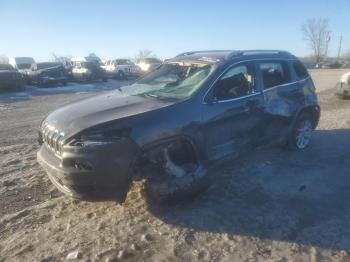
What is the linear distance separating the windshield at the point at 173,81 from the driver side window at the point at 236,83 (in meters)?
0.23

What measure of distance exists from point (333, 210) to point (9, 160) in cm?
513

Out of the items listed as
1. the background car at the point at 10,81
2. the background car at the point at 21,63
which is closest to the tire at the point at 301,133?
the background car at the point at 10,81

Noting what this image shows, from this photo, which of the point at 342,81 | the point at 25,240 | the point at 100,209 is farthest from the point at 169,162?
the point at 342,81

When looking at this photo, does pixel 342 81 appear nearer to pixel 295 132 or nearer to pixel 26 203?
pixel 295 132

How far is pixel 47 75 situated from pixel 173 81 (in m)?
18.6

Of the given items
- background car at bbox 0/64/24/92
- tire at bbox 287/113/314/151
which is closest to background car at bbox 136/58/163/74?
background car at bbox 0/64/24/92

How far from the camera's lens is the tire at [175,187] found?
Answer: 3.95 meters

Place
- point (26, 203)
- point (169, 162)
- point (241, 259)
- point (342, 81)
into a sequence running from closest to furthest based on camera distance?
point (241, 259), point (169, 162), point (26, 203), point (342, 81)

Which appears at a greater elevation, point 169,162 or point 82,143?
point 82,143

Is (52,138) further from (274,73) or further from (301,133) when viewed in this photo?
(301,133)

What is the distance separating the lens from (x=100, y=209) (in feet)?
13.7

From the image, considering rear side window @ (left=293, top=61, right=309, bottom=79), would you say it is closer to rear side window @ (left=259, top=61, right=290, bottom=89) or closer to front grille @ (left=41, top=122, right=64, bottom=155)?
rear side window @ (left=259, top=61, right=290, bottom=89)

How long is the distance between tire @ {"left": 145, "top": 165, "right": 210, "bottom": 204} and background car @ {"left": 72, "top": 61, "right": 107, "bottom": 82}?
2152 centimetres

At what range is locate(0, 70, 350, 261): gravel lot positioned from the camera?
337 centimetres
